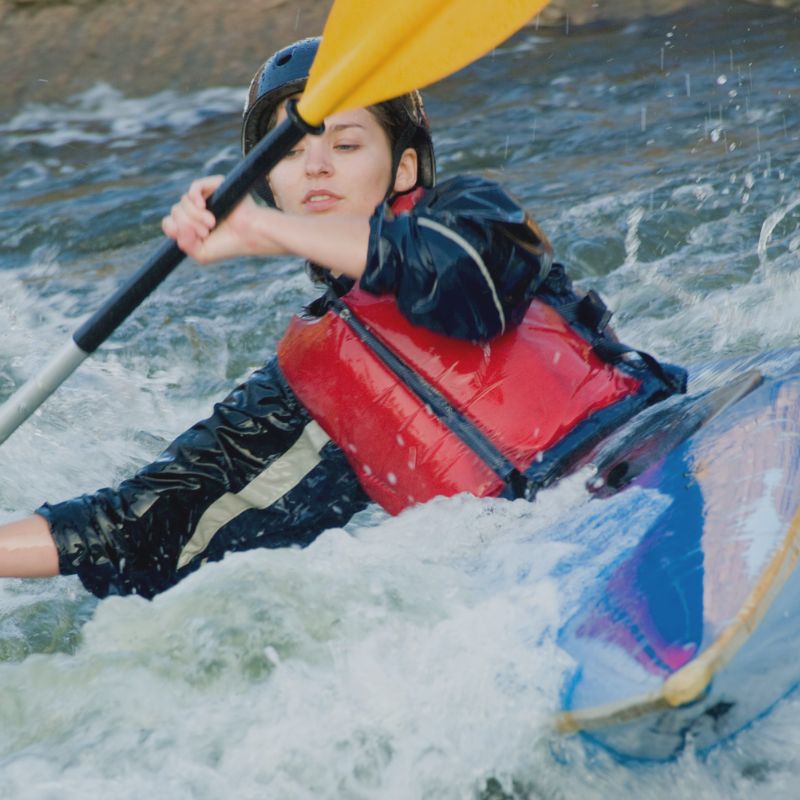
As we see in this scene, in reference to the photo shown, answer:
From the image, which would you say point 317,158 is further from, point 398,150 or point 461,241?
point 461,241

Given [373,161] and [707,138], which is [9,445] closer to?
[373,161]

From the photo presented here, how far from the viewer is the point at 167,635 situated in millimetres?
2576

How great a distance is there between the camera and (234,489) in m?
2.93

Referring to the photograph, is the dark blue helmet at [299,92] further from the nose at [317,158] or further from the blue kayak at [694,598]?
the blue kayak at [694,598]

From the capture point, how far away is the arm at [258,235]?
2453 millimetres

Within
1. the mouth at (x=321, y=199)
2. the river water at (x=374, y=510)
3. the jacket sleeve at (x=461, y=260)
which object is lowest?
the river water at (x=374, y=510)

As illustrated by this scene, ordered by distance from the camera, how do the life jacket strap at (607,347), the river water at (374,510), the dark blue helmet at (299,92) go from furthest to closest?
the dark blue helmet at (299,92)
the life jacket strap at (607,347)
the river water at (374,510)

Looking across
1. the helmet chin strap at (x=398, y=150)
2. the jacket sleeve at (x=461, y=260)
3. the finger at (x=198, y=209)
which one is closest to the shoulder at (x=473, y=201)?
the jacket sleeve at (x=461, y=260)

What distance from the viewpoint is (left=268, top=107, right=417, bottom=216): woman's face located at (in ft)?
9.18

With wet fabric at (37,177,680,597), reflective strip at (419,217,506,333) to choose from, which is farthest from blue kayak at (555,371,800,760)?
wet fabric at (37,177,680,597)

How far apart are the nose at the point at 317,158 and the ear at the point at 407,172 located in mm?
190

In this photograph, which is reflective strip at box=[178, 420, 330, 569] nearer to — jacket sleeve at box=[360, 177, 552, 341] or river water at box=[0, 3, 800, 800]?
river water at box=[0, 3, 800, 800]

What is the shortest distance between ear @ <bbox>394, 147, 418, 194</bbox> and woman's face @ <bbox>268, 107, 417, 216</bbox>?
0.21 ft

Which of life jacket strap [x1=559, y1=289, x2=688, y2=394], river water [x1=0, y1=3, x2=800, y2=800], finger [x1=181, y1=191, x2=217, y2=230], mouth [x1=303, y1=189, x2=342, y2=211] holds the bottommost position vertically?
river water [x1=0, y1=3, x2=800, y2=800]
